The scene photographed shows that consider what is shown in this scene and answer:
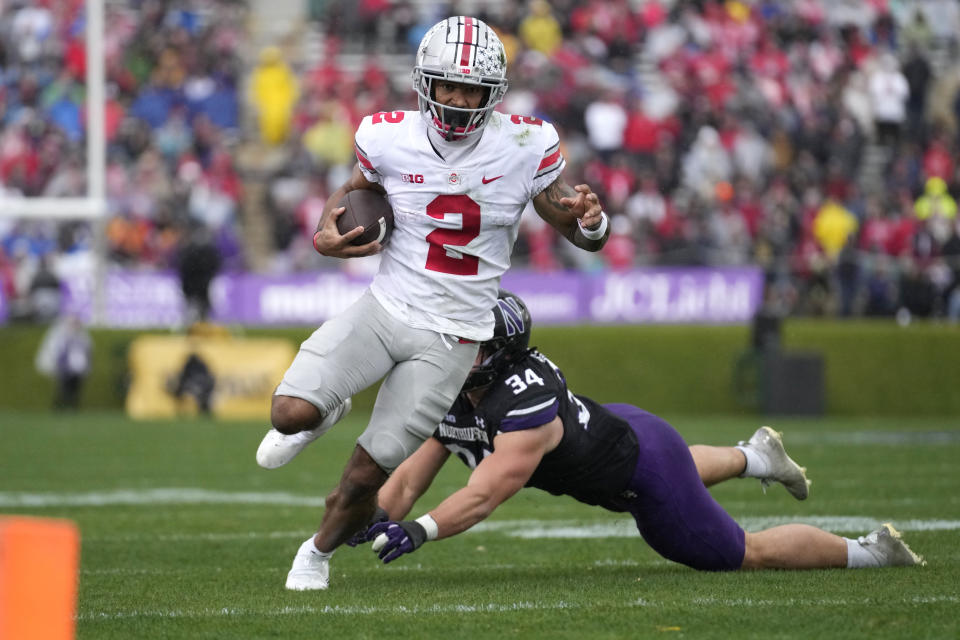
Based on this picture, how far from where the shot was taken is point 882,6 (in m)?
20.2

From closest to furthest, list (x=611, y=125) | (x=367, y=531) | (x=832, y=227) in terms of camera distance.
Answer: (x=367, y=531) < (x=832, y=227) < (x=611, y=125)

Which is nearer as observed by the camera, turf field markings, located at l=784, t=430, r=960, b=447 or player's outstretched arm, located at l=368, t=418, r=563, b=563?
player's outstretched arm, located at l=368, t=418, r=563, b=563

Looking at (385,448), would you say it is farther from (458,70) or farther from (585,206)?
(458,70)

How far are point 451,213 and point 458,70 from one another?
0.45 metres

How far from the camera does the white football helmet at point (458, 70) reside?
4.77m

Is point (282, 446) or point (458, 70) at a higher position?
point (458, 70)

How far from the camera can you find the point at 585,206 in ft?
15.7

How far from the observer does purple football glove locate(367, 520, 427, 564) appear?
14.6ft

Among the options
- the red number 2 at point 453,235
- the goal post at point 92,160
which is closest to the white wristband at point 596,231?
the red number 2 at point 453,235

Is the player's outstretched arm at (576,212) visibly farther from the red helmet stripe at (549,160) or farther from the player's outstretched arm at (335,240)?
the player's outstretched arm at (335,240)

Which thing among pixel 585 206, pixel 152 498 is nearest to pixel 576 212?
pixel 585 206

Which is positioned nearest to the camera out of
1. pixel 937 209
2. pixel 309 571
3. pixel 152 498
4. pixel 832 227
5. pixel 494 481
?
pixel 494 481

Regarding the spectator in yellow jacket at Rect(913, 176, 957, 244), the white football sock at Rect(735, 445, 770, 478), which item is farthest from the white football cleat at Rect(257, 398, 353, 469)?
the spectator in yellow jacket at Rect(913, 176, 957, 244)

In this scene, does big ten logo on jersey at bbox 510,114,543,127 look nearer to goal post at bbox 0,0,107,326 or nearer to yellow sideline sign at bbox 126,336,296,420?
yellow sideline sign at bbox 126,336,296,420
